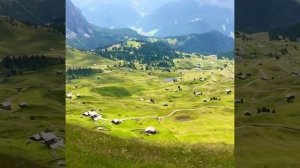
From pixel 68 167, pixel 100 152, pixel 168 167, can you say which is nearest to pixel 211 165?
pixel 168 167

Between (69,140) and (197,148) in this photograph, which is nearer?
(69,140)

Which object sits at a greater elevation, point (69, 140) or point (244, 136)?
point (69, 140)

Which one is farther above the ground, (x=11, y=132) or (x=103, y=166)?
(x=103, y=166)

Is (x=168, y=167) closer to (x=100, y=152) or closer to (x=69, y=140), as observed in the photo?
(x=100, y=152)

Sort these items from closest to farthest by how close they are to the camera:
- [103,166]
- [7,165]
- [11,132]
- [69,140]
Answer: [103,166], [7,165], [69,140], [11,132]

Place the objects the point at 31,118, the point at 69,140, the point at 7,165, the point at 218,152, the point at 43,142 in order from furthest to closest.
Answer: the point at 31,118, the point at 43,142, the point at 218,152, the point at 69,140, the point at 7,165

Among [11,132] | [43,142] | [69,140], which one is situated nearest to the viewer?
[69,140]

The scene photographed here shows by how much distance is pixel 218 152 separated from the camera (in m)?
48.0

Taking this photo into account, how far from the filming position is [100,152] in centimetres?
4078

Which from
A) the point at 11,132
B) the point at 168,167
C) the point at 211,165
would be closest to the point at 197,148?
the point at 211,165

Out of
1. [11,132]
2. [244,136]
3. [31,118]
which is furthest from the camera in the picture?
[31,118]

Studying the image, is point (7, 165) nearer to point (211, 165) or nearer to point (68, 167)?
point (68, 167)

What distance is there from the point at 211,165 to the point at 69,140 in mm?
14633

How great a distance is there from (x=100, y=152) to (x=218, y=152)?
14.2 meters
